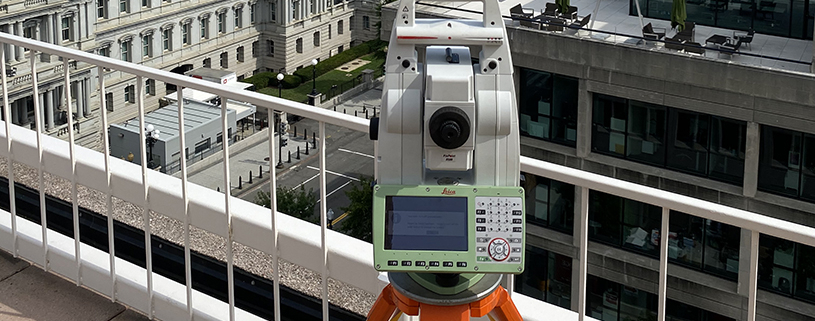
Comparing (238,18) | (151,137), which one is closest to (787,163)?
(151,137)

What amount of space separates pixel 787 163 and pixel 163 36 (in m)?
55.8

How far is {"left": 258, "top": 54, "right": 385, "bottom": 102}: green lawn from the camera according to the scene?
70.8 metres

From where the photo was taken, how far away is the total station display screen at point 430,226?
325 centimetres

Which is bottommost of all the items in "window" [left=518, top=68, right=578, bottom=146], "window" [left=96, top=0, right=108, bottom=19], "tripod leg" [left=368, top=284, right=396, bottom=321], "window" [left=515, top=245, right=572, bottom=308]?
"window" [left=515, top=245, right=572, bottom=308]

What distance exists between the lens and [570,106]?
2630cm

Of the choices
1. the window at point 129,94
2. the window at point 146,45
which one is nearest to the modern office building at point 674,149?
the window at point 129,94

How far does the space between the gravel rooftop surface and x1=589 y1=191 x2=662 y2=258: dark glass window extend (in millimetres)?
20280

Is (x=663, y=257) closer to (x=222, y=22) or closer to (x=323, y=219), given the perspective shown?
(x=323, y=219)

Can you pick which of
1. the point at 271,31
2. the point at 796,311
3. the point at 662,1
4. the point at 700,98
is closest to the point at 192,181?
the point at 700,98

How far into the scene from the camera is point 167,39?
72.6 meters

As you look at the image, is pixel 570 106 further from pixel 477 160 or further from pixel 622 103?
pixel 477 160

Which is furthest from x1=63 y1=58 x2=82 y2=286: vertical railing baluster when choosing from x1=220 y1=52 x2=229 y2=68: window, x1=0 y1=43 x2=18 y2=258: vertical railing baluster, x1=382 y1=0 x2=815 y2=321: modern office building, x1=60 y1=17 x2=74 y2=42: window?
x1=220 y1=52 x2=229 y2=68: window

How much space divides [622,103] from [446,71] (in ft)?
74.9

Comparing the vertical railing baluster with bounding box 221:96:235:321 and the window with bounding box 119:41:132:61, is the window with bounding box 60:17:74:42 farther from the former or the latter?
the vertical railing baluster with bounding box 221:96:235:321
